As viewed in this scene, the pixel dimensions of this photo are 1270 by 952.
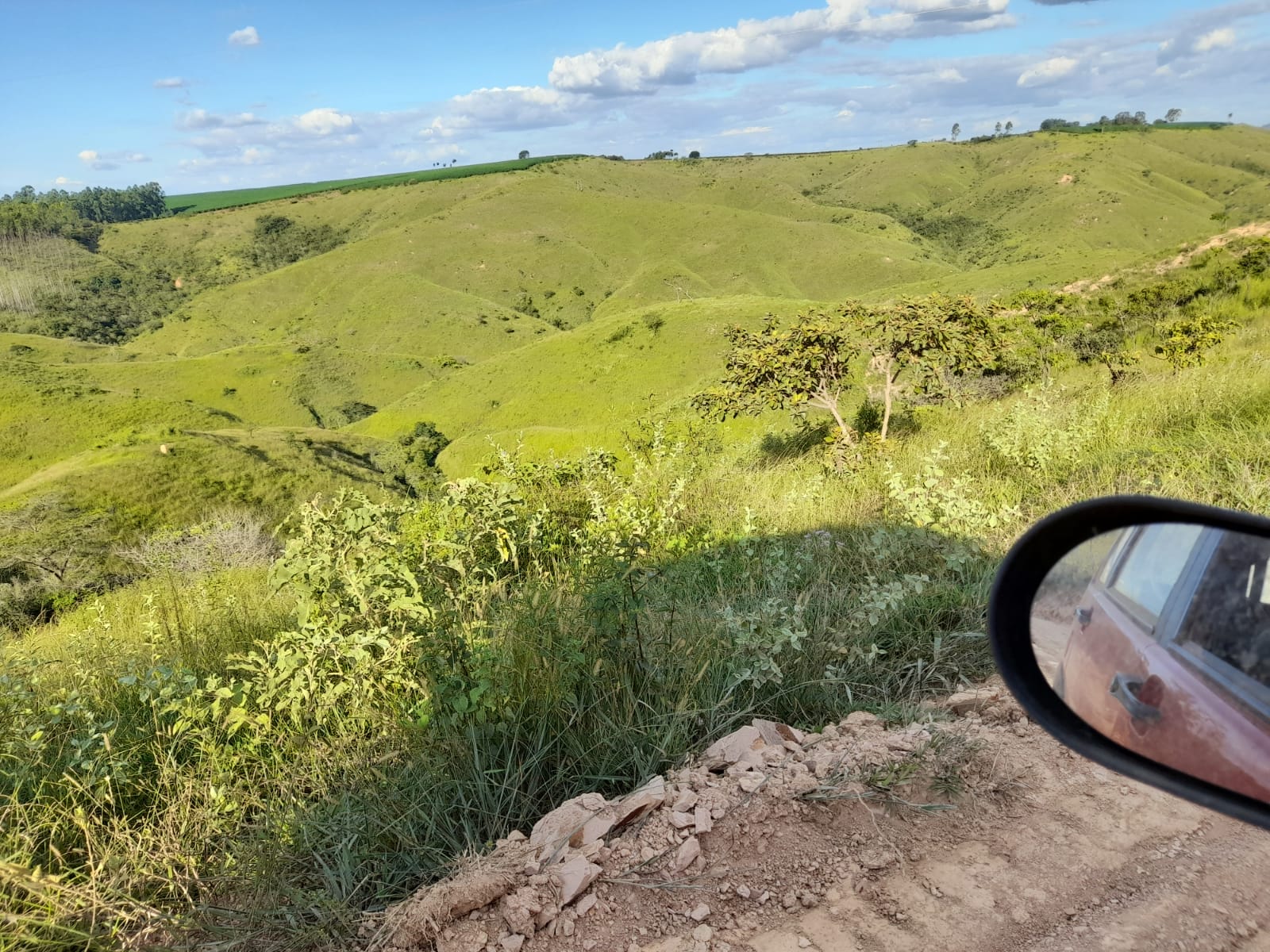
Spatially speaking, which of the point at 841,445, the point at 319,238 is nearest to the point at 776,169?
the point at 319,238

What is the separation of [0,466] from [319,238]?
104 meters

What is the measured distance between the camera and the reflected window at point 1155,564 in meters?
1.25

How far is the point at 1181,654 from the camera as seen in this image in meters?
1.19

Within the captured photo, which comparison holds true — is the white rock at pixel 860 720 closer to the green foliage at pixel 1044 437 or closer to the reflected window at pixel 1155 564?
the reflected window at pixel 1155 564

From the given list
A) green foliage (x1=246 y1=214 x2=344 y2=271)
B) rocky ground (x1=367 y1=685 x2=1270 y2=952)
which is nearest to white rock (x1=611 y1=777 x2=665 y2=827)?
rocky ground (x1=367 y1=685 x2=1270 y2=952)

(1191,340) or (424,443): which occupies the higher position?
(1191,340)

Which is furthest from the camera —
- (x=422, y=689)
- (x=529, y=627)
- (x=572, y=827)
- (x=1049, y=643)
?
(x=529, y=627)

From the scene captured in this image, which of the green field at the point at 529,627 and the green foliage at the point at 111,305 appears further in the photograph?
the green foliage at the point at 111,305

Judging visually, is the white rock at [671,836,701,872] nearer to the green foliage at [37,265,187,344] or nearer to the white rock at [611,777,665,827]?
the white rock at [611,777,665,827]

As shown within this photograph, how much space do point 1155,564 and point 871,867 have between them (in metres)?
1.32

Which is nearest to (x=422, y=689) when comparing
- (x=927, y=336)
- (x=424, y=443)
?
(x=927, y=336)

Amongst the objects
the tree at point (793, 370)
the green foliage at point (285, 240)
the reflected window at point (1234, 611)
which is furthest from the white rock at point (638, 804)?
the green foliage at point (285, 240)

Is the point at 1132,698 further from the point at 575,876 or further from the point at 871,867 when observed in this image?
the point at 575,876

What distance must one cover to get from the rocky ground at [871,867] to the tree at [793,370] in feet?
28.0
